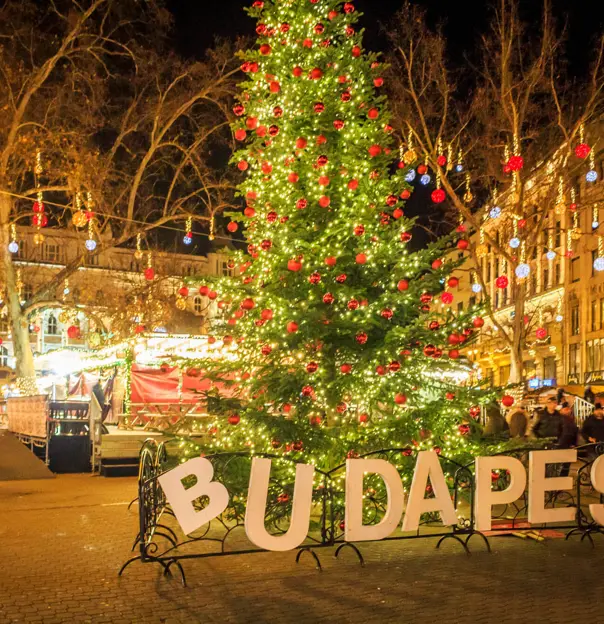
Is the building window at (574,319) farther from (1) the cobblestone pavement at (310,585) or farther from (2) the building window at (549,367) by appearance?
(1) the cobblestone pavement at (310,585)

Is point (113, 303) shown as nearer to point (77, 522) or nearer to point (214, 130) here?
point (214, 130)

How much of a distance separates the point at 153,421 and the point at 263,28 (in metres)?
11.6

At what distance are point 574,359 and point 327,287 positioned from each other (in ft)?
113

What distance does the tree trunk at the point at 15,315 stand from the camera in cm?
2253

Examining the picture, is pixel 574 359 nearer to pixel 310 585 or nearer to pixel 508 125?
pixel 508 125

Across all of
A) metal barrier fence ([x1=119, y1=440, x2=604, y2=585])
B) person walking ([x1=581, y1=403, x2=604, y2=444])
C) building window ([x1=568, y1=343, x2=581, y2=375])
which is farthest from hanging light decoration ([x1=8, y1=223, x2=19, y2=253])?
building window ([x1=568, y1=343, x2=581, y2=375])

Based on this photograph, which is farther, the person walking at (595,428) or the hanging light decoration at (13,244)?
the hanging light decoration at (13,244)

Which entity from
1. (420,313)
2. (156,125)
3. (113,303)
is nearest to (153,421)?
(156,125)

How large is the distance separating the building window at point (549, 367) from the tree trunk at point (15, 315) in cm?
3122

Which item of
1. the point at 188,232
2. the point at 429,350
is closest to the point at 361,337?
the point at 429,350

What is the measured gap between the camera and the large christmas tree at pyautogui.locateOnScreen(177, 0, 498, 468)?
1023cm

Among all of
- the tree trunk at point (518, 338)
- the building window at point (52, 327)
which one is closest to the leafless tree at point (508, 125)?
the tree trunk at point (518, 338)

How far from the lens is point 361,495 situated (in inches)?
309

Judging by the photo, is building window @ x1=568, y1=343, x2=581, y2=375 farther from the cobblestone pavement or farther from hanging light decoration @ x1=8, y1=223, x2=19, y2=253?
the cobblestone pavement
